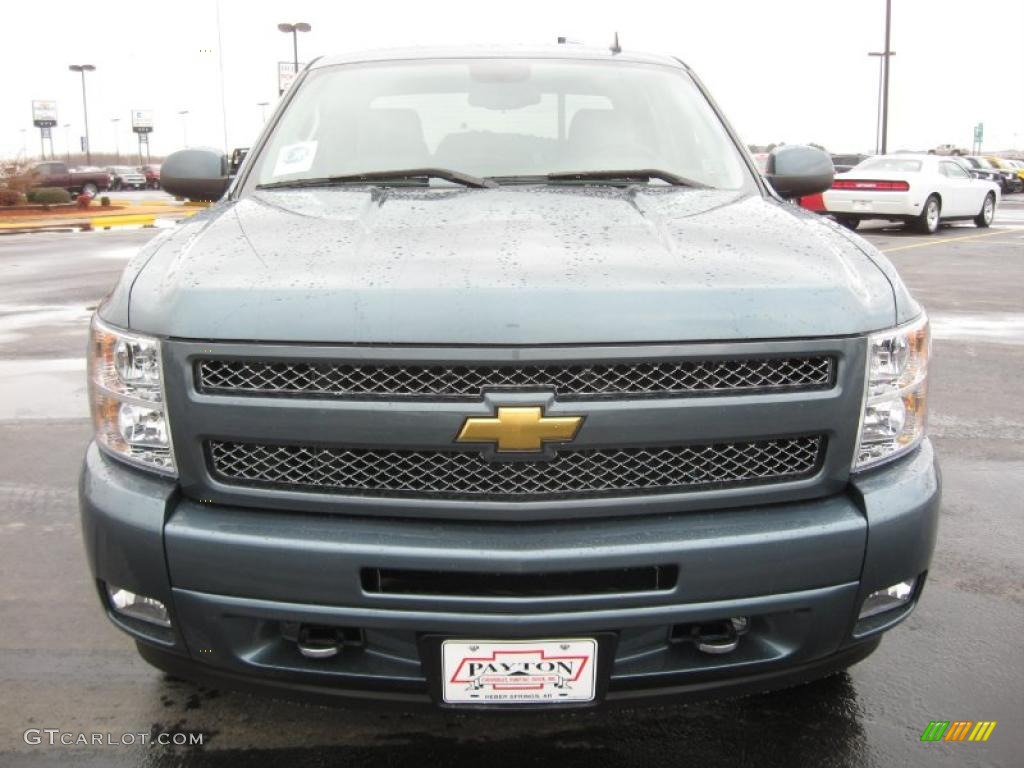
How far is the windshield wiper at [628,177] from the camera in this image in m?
3.26

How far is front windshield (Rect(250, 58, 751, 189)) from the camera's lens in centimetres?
336

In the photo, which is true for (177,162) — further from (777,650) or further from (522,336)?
(777,650)

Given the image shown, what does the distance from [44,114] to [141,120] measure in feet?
25.6

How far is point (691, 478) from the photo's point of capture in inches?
84.7

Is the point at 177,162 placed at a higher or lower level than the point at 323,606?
higher

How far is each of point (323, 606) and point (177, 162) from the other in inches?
89.5

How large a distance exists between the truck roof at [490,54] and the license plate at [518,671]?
8.10ft

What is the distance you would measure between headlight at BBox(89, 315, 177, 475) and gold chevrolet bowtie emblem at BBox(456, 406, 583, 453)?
672 mm

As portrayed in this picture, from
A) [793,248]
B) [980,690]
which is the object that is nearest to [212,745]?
[793,248]

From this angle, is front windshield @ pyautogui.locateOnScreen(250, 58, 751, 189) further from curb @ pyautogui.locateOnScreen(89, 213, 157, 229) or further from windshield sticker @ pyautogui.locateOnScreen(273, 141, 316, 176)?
curb @ pyautogui.locateOnScreen(89, 213, 157, 229)


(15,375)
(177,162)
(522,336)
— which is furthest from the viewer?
(15,375)

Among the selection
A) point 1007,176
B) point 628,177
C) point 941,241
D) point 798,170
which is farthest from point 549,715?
point 1007,176

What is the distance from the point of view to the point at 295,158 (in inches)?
134

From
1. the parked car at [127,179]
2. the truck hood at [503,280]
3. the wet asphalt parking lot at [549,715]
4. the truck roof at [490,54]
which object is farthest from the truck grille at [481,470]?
the parked car at [127,179]
